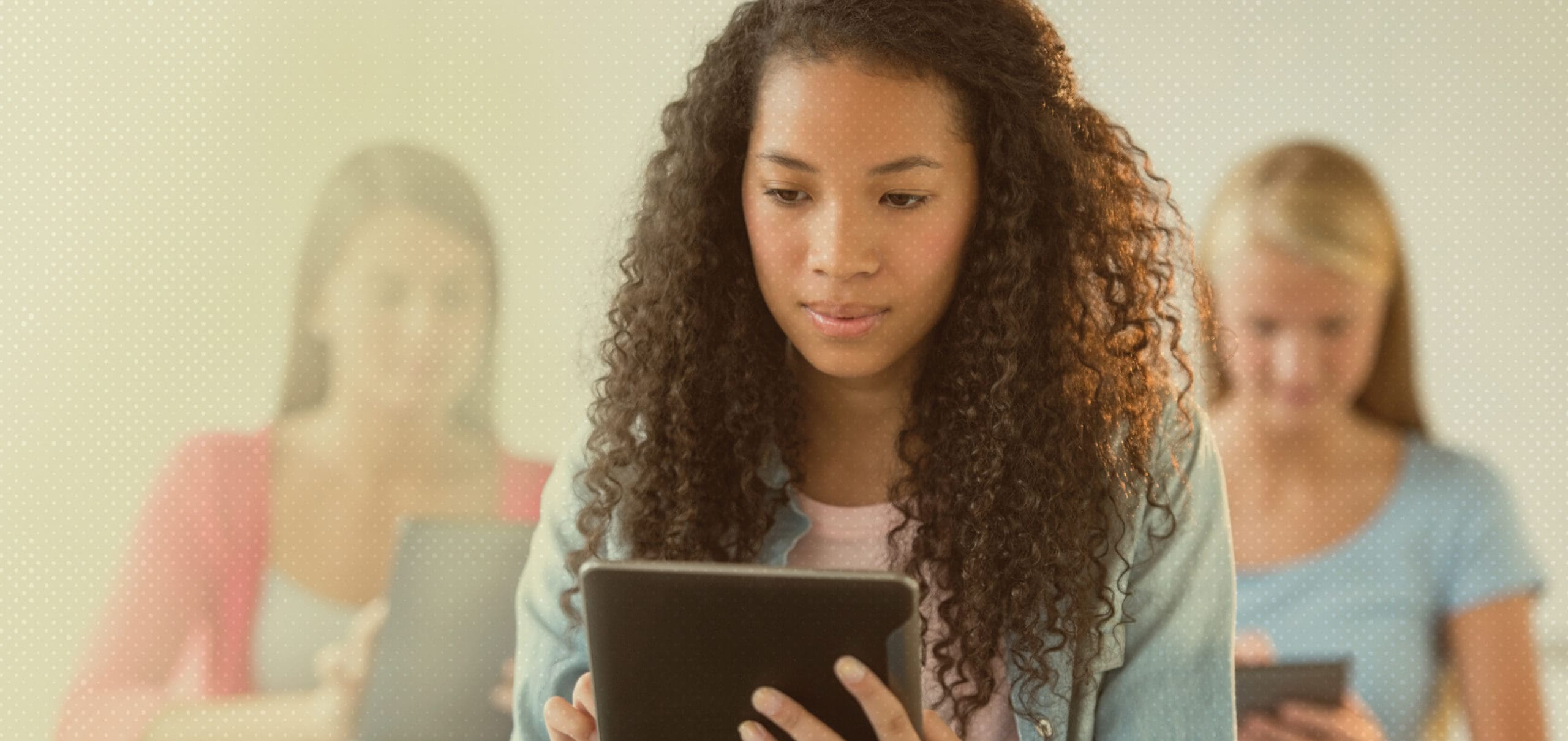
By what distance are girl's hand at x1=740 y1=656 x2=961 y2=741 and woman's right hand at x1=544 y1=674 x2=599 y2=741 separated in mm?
141

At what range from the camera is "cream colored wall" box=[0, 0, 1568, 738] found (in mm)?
1789

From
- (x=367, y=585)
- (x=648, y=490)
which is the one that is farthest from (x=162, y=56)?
(x=648, y=490)

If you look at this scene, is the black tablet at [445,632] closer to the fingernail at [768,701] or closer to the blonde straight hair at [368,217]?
the blonde straight hair at [368,217]

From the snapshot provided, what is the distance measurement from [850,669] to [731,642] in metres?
0.08

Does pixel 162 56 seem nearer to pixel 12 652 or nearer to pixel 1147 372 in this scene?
pixel 12 652

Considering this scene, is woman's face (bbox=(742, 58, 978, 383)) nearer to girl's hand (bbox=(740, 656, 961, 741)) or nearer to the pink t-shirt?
the pink t-shirt

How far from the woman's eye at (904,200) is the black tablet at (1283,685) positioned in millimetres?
793

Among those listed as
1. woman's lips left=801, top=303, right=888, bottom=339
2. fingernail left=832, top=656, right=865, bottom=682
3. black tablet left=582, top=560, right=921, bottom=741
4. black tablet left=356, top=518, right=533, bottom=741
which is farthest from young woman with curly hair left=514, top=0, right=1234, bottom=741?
Answer: black tablet left=356, top=518, right=533, bottom=741

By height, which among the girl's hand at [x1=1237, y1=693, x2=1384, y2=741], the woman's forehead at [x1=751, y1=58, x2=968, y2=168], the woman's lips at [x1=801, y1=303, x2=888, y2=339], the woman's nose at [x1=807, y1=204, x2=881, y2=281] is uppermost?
the woman's forehead at [x1=751, y1=58, x2=968, y2=168]

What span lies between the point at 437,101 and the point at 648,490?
0.89 m

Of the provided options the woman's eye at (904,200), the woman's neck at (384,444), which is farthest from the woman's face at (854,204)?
the woman's neck at (384,444)

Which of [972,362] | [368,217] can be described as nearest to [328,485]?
[368,217]

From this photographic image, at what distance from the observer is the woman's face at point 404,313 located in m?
1.75

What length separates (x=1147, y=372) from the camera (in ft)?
A: 3.66
